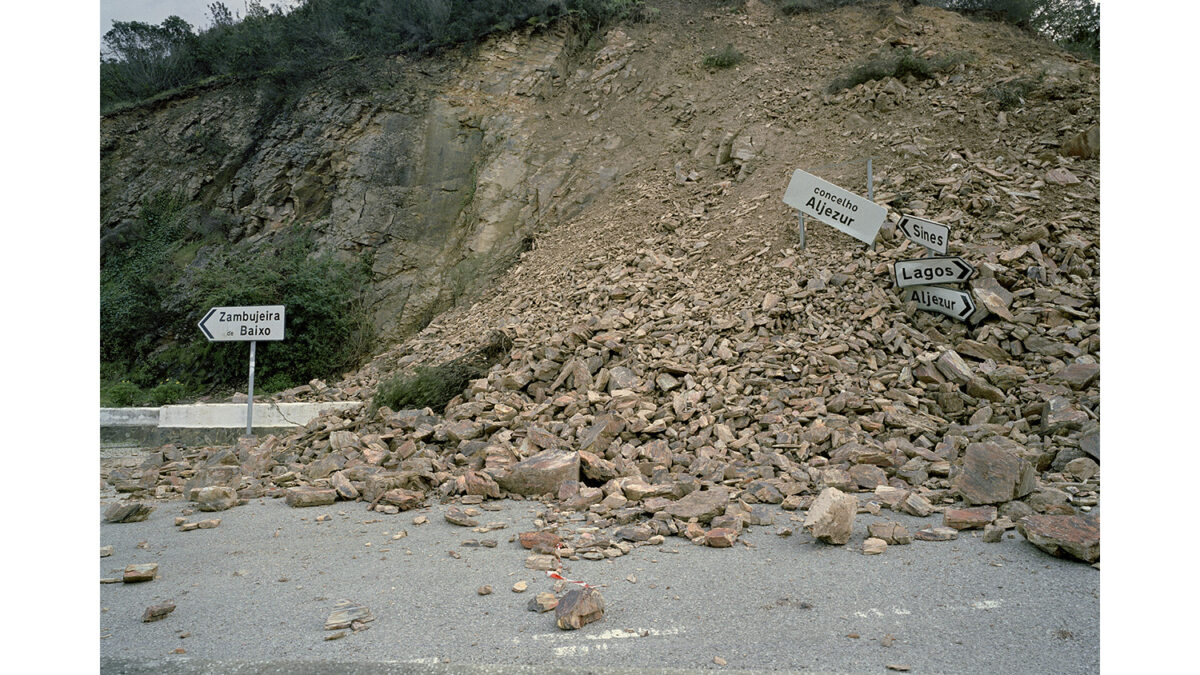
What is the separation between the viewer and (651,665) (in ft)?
7.60

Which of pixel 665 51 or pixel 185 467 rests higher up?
pixel 665 51

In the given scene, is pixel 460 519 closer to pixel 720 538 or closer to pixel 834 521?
pixel 720 538

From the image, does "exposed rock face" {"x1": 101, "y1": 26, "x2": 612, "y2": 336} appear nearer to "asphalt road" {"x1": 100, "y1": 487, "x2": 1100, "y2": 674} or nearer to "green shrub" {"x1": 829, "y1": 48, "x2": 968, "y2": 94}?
"green shrub" {"x1": 829, "y1": 48, "x2": 968, "y2": 94}

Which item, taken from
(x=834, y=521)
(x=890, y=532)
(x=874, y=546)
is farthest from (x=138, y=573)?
(x=890, y=532)

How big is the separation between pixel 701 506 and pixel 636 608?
1415mm

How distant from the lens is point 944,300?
648cm

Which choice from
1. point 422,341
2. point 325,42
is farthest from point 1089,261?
point 325,42

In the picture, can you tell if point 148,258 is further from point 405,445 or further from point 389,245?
point 405,445

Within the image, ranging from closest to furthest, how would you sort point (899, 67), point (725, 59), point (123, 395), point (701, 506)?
1. point (701, 506)
2. point (123, 395)
3. point (899, 67)
4. point (725, 59)

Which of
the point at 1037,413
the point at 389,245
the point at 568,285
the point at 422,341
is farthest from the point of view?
the point at 389,245

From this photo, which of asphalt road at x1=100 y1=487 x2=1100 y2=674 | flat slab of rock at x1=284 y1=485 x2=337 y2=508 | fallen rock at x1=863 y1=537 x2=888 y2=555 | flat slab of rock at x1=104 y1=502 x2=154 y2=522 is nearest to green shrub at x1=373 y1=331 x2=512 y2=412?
flat slab of rock at x1=284 y1=485 x2=337 y2=508

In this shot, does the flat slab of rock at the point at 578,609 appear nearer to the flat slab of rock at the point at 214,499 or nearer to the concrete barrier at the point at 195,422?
the flat slab of rock at the point at 214,499

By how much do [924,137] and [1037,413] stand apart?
6261mm

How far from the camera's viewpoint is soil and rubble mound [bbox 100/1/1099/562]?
447 cm
